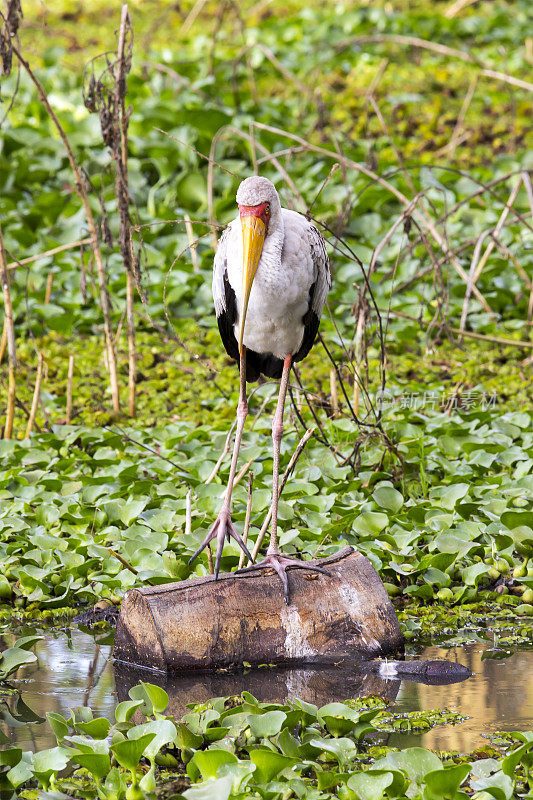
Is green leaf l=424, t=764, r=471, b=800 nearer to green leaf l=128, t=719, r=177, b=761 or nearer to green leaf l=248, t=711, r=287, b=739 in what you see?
green leaf l=248, t=711, r=287, b=739

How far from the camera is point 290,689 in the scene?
12.3 ft

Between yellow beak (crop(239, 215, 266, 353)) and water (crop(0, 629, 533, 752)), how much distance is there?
1498 mm

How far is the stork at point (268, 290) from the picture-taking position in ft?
12.8

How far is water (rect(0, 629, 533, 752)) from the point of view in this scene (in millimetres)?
3311

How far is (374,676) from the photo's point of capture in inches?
150

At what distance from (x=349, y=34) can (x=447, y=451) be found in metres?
8.35

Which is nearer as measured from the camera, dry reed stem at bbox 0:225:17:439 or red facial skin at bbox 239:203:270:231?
red facial skin at bbox 239:203:270:231

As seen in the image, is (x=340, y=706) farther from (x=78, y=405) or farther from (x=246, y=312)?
(x=78, y=405)

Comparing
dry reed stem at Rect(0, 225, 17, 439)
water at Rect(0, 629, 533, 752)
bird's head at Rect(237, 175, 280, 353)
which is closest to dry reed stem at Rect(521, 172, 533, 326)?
bird's head at Rect(237, 175, 280, 353)

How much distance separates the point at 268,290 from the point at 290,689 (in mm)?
1588

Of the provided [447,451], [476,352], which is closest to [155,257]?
[476,352]

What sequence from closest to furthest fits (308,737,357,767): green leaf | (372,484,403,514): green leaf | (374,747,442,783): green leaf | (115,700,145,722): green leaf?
(374,747,442,783): green leaf
(308,737,357,767): green leaf
(115,700,145,722): green leaf
(372,484,403,514): green leaf

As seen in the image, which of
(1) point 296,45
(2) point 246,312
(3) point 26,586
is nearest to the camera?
(2) point 246,312

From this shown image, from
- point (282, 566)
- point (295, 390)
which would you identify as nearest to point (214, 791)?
point (282, 566)
